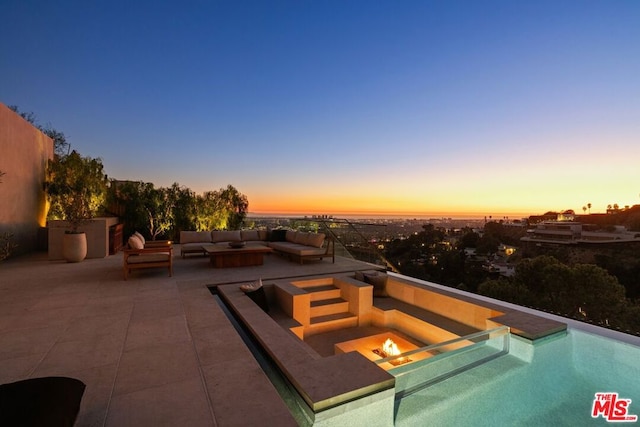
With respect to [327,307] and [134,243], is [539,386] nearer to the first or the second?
[327,307]

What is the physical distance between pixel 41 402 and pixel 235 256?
193 inches

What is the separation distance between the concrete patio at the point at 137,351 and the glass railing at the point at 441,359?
95 centimetres

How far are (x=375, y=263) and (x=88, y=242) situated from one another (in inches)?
279

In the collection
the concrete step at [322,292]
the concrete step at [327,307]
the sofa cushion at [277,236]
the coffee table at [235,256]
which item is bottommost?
the concrete step at [327,307]

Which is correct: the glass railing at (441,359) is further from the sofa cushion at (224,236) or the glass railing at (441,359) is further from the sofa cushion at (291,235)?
the sofa cushion at (224,236)

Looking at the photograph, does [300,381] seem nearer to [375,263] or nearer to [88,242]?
[375,263]

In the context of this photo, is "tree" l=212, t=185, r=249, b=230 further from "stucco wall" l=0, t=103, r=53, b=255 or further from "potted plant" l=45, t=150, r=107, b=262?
"stucco wall" l=0, t=103, r=53, b=255

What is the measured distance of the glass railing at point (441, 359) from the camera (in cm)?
216

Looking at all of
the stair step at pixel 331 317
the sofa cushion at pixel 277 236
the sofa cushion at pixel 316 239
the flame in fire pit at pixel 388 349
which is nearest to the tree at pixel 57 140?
the sofa cushion at pixel 277 236

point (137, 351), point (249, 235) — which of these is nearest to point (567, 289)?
point (249, 235)

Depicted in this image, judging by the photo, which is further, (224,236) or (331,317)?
(224,236)

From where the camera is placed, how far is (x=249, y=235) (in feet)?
27.6

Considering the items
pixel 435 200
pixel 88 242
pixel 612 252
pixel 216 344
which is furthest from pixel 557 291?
pixel 88 242

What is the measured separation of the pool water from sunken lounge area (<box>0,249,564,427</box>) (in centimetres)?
34
